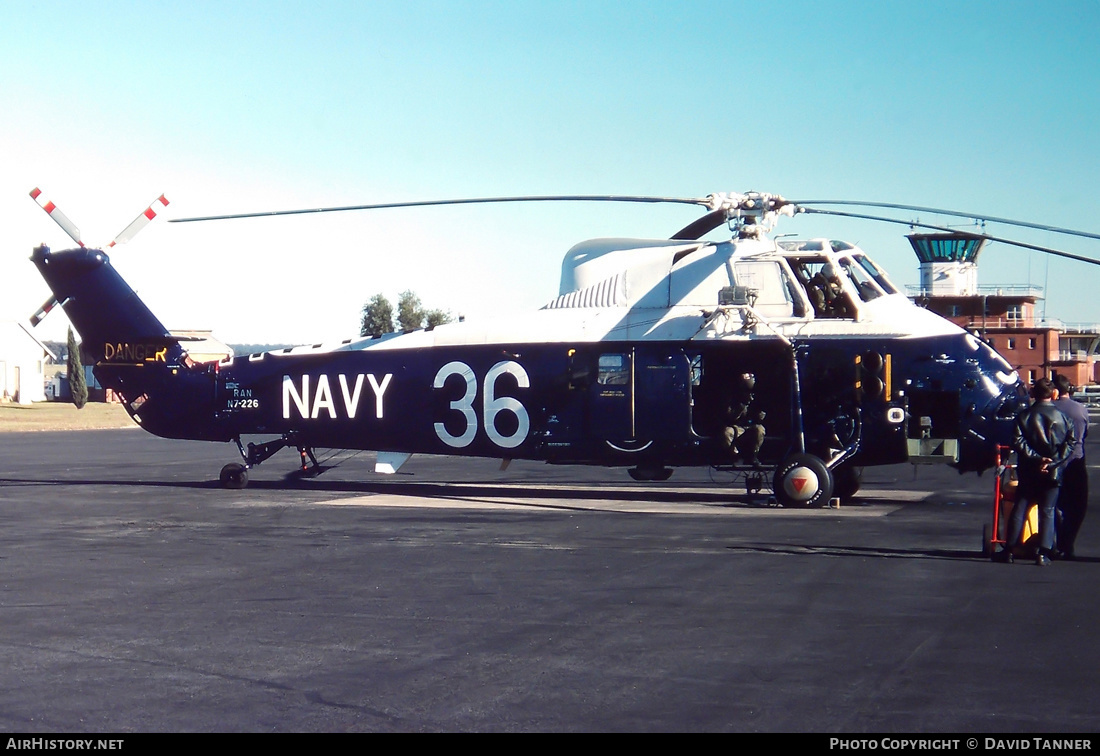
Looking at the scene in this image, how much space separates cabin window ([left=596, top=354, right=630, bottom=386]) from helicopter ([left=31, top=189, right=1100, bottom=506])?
0.08ft

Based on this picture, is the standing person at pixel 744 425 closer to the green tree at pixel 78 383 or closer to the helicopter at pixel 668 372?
the helicopter at pixel 668 372

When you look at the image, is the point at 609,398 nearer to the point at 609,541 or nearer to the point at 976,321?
the point at 609,541

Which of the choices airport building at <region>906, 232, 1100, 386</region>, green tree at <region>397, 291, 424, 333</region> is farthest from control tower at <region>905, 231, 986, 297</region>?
green tree at <region>397, 291, 424, 333</region>

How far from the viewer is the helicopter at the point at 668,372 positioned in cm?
1848

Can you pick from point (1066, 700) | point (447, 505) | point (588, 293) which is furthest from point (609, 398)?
point (1066, 700)

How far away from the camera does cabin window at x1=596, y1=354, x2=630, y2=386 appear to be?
19797 mm

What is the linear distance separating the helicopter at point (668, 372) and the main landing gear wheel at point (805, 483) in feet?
0.09

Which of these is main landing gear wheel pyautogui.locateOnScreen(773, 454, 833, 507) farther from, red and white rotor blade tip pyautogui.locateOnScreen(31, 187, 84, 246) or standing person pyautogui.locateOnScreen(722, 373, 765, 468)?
red and white rotor blade tip pyautogui.locateOnScreen(31, 187, 84, 246)

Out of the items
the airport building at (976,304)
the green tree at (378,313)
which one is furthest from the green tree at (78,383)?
the airport building at (976,304)

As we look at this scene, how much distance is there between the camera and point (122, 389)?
22.9 metres

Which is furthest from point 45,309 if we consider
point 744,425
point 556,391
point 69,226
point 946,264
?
point 946,264

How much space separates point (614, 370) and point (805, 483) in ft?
12.3

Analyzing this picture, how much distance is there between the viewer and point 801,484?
18.3 meters

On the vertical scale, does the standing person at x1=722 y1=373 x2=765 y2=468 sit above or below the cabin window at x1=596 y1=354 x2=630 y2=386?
below
